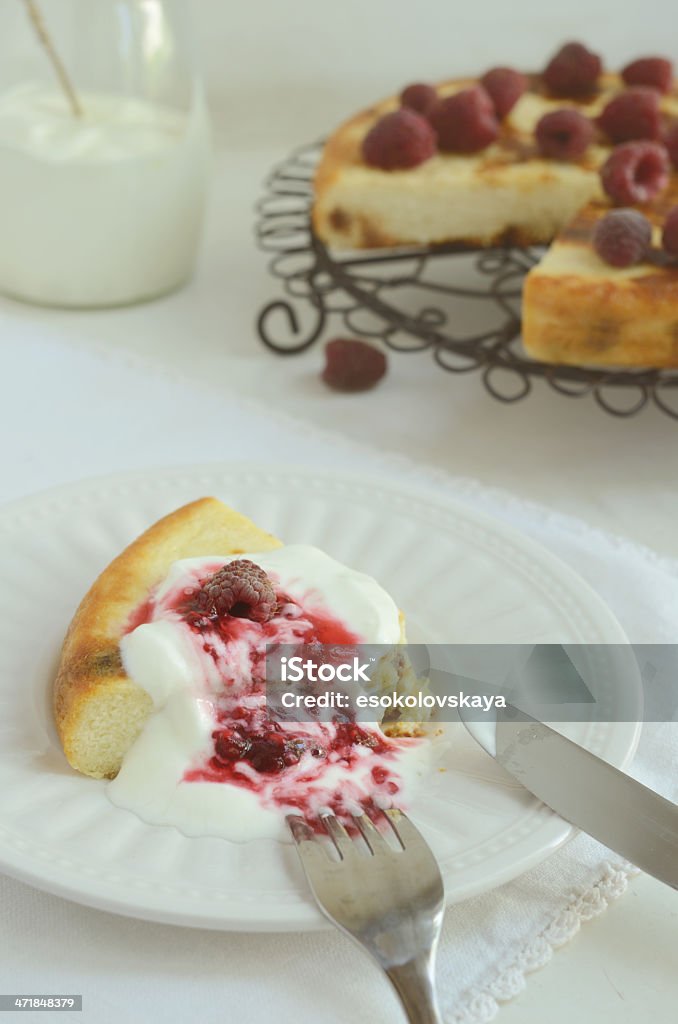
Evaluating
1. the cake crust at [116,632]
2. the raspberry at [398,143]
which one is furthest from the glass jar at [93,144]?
the cake crust at [116,632]

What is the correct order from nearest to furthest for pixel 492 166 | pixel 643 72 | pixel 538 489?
pixel 538 489, pixel 492 166, pixel 643 72

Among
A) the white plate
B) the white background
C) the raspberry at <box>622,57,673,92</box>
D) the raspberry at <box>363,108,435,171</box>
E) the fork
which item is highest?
the raspberry at <box>622,57,673,92</box>

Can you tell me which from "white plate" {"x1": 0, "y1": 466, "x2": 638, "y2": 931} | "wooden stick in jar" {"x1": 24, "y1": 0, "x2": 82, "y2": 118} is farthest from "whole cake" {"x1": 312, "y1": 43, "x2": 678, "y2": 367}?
"white plate" {"x1": 0, "y1": 466, "x2": 638, "y2": 931}

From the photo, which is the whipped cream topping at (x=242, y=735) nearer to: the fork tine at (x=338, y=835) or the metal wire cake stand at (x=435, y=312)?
the fork tine at (x=338, y=835)

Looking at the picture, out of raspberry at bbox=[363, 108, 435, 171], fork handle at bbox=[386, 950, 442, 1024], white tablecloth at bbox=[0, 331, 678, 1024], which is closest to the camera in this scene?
fork handle at bbox=[386, 950, 442, 1024]

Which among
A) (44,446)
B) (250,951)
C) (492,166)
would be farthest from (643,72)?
(250,951)

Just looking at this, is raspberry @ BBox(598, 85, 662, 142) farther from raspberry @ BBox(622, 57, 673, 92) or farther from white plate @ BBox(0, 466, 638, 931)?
white plate @ BBox(0, 466, 638, 931)

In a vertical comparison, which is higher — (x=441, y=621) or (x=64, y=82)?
(x=64, y=82)

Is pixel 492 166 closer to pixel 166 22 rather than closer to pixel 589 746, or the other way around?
pixel 166 22
